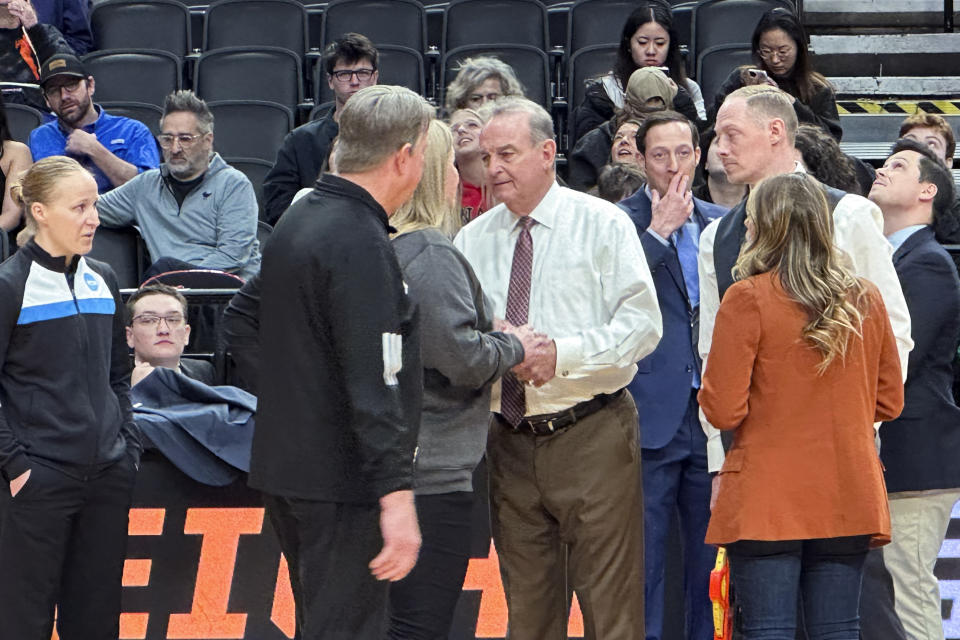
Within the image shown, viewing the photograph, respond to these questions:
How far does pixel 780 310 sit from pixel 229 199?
3.52m

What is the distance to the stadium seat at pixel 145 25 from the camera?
879 centimetres

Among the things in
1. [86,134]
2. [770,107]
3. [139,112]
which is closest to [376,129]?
[770,107]

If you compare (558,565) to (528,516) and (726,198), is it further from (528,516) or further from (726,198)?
(726,198)

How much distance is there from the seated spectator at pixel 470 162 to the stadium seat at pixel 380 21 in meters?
3.78

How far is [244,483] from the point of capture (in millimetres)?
4523

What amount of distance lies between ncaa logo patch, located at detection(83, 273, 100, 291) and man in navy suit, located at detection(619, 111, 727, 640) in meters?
1.57

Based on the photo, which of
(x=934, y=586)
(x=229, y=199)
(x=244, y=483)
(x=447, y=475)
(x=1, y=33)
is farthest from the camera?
(x=1, y=33)

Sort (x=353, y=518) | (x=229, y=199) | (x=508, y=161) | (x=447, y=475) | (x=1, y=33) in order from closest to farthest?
(x=353, y=518)
(x=447, y=475)
(x=508, y=161)
(x=229, y=199)
(x=1, y=33)

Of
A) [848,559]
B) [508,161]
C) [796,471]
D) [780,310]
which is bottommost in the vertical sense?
[848,559]

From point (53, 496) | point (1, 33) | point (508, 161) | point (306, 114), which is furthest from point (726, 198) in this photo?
point (1, 33)

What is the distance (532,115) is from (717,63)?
4.35 metres

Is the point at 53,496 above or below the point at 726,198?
below

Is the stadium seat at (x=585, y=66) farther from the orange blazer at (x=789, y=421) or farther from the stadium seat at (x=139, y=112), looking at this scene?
the orange blazer at (x=789, y=421)

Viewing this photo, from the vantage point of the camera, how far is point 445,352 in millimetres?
3254
